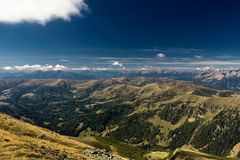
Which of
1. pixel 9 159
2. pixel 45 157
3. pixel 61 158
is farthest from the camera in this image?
pixel 61 158

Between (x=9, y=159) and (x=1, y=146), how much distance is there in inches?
635

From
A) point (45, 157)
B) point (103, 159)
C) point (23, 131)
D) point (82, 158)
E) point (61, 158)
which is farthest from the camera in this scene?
point (23, 131)

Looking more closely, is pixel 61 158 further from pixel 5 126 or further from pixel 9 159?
pixel 5 126

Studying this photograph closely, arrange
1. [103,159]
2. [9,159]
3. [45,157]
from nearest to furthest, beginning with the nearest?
[9,159] → [45,157] → [103,159]

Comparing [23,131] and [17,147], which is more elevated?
[17,147]

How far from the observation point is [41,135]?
198 m

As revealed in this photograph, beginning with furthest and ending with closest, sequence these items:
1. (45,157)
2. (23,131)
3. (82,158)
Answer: (23,131), (82,158), (45,157)

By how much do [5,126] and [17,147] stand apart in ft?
345

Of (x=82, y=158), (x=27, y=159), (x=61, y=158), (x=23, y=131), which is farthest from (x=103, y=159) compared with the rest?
(x=23, y=131)

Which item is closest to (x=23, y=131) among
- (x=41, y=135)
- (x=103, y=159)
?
(x=41, y=135)

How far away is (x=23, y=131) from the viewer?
192500 millimetres

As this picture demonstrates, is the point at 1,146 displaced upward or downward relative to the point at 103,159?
upward

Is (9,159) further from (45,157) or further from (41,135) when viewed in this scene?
(41,135)

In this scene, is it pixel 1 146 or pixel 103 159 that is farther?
pixel 103 159
